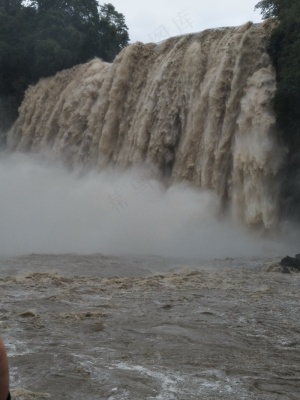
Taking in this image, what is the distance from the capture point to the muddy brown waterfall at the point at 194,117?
16344mm

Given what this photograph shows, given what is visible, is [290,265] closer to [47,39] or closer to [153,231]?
[153,231]

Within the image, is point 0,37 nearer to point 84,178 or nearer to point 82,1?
point 82,1

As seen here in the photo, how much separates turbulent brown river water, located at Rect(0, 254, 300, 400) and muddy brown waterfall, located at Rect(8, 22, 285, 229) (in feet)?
14.4

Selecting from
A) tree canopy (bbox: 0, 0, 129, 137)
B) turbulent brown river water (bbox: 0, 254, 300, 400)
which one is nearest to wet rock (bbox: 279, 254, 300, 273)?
turbulent brown river water (bbox: 0, 254, 300, 400)

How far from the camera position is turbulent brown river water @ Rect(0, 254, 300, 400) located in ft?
18.9

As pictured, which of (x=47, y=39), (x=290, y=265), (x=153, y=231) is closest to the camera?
(x=290, y=265)

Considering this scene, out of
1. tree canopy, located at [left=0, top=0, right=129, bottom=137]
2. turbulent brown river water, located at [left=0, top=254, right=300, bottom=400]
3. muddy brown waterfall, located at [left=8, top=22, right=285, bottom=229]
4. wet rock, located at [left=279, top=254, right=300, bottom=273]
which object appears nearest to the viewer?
turbulent brown river water, located at [left=0, top=254, right=300, bottom=400]

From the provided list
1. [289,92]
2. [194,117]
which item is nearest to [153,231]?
[194,117]

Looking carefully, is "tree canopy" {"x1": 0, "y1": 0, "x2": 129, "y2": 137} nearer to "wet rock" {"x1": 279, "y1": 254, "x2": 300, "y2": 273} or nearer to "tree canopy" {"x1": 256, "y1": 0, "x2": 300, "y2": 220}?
"tree canopy" {"x1": 256, "y1": 0, "x2": 300, "y2": 220}

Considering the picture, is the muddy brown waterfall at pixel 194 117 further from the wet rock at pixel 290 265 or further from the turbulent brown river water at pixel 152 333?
the turbulent brown river water at pixel 152 333

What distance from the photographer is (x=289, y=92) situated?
52.4 ft

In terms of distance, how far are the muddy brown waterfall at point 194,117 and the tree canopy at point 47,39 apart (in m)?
6.53

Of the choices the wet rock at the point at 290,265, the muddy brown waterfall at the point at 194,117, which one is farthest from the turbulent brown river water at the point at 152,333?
the muddy brown waterfall at the point at 194,117

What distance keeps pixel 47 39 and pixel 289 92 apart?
57.3 ft
